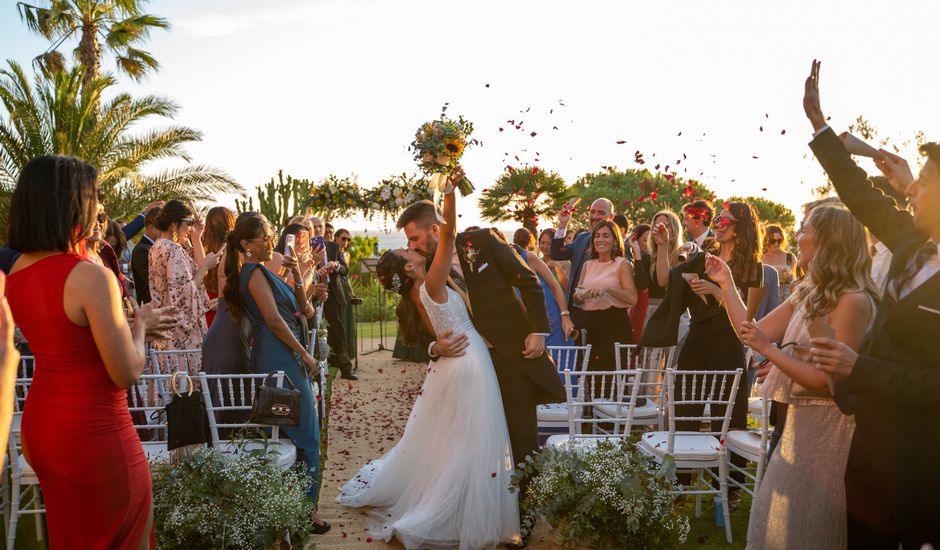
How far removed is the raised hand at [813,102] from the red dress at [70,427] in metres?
2.96

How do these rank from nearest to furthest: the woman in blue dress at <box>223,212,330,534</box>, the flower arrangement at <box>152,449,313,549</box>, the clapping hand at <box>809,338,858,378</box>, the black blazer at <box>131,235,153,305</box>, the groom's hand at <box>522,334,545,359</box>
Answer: the clapping hand at <box>809,338,858,378</box>, the flower arrangement at <box>152,449,313,549</box>, the groom's hand at <box>522,334,545,359</box>, the woman in blue dress at <box>223,212,330,534</box>, the black blazer at <box>131,235,153,305</box>

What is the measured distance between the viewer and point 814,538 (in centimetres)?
315

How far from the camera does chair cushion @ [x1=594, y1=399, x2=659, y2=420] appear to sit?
5.74m

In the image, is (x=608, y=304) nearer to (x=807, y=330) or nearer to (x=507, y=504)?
(x=507, y=504)

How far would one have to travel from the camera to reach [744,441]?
480 centimetres

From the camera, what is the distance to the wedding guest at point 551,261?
10.4 m

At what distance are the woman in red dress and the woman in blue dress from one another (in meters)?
2.23

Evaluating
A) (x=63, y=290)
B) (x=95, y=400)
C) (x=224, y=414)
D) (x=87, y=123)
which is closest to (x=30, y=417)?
(x=95, y=400)

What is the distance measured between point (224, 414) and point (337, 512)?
4.15 feet

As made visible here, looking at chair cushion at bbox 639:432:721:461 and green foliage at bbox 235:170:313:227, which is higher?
green foliage at bbox 235:170:313:227

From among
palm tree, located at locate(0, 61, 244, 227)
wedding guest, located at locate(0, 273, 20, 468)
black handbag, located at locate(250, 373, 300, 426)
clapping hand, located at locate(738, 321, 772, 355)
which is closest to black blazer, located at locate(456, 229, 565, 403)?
black handbag, located at locate(250, 373, 300, 426)

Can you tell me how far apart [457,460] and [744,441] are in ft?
6.29

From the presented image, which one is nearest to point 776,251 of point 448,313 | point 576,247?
point 576,247

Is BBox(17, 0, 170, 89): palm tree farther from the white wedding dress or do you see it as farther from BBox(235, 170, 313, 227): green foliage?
the white wedding dress
